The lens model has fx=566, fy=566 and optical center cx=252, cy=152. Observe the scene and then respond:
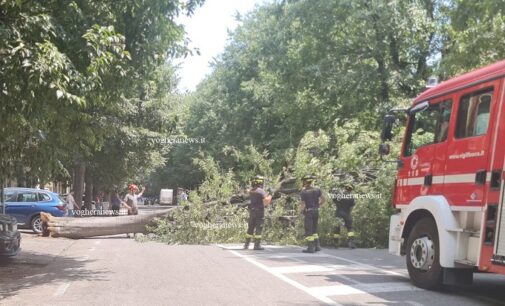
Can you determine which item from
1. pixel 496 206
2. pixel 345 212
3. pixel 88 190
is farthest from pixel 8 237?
pixel 88 190

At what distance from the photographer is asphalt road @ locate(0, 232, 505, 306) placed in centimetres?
752

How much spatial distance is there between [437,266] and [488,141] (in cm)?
189

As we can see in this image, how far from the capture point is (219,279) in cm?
907

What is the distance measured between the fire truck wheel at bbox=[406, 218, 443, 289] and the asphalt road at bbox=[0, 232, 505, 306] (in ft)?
0.59

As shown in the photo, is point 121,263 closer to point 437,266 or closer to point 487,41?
point 437,266

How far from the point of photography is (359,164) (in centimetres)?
1606

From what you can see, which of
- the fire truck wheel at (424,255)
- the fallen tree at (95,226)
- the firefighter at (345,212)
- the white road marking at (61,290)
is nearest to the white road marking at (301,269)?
the fire truck wheel at (424,255)

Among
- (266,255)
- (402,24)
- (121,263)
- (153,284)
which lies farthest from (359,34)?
(153,284)

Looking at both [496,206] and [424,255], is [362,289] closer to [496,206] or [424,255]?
[424,255]

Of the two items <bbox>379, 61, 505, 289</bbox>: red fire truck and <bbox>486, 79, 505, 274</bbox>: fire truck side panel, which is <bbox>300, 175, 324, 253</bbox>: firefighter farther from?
<bbox>486, 79, 505, 274</bbox>: fire truck side panel

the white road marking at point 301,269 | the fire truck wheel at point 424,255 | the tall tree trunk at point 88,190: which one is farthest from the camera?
the tall tree trunk at point 88,190

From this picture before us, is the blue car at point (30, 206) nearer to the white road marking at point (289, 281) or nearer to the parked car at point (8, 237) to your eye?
the parked car at point (8, 237)

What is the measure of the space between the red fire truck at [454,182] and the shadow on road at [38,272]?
5135 mm

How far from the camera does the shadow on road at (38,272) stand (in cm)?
904
